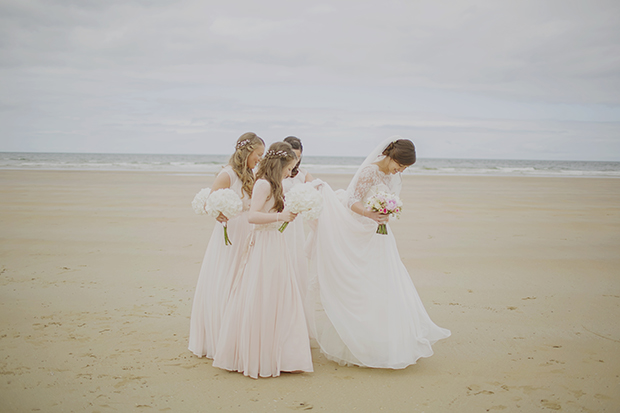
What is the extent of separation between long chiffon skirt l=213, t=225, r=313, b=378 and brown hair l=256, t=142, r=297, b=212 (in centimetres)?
33

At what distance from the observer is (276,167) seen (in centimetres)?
393

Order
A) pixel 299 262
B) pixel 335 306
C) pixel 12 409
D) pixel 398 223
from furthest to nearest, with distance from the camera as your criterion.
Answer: pixel 398 223, pixel 299 262, pixel 335 306, pixel 12 409

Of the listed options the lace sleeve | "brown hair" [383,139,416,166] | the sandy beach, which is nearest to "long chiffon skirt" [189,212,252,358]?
the sandy beach

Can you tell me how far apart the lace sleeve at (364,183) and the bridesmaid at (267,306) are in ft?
2.69

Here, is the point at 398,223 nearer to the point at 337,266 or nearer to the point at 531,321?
the point at 531,321

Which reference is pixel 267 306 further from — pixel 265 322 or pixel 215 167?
pixel 215 167

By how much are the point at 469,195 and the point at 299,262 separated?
1647 cm

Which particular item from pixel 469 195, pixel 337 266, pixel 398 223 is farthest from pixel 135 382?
pixel 469 195

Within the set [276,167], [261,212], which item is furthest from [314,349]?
[276,167]

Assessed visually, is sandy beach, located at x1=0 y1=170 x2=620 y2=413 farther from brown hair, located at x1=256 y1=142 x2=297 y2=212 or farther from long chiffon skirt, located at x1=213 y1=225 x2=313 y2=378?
brown hair, located at x1=256 y1=142 x2=297 y2=212

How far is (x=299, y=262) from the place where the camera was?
15.2ft

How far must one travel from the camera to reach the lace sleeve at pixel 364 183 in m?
4.43

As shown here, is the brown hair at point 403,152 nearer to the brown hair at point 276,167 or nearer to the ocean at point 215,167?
the brown hair at point 276,167

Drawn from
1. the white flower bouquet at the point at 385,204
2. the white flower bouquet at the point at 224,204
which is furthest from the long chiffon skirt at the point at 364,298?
the white flower bouquet at the point at 224,204
